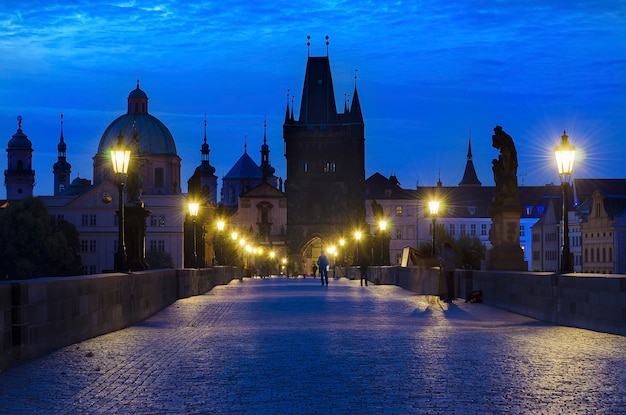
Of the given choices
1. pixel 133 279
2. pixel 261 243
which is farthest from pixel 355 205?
pixel 133 279

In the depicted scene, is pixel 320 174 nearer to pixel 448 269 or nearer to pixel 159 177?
pixel 159 177

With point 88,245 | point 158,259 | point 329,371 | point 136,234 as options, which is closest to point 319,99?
point 158,259

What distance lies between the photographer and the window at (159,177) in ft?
529

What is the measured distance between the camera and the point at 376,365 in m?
13.5

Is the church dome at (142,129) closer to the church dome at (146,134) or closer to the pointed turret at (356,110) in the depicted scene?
the church dome at (146,134)

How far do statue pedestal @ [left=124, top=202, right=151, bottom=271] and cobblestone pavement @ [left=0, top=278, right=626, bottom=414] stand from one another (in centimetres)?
1131

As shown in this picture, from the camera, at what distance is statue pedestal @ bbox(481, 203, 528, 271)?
1303 inches

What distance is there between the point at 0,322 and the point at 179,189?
15401 centimetres

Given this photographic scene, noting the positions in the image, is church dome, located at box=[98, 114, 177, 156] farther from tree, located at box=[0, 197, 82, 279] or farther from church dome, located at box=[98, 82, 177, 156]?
tree, located at box=[0, 197, 82, 279]

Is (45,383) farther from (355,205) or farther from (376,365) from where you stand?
(355,205)

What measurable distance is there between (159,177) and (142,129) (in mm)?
6908

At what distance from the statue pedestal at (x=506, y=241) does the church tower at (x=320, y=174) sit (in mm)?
118091

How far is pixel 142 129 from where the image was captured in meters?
162

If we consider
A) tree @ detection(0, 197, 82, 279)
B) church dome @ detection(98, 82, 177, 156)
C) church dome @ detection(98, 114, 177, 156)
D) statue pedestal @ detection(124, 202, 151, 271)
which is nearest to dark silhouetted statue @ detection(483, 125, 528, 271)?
statue pedestal @ detection(124, 202, 151, 271)
